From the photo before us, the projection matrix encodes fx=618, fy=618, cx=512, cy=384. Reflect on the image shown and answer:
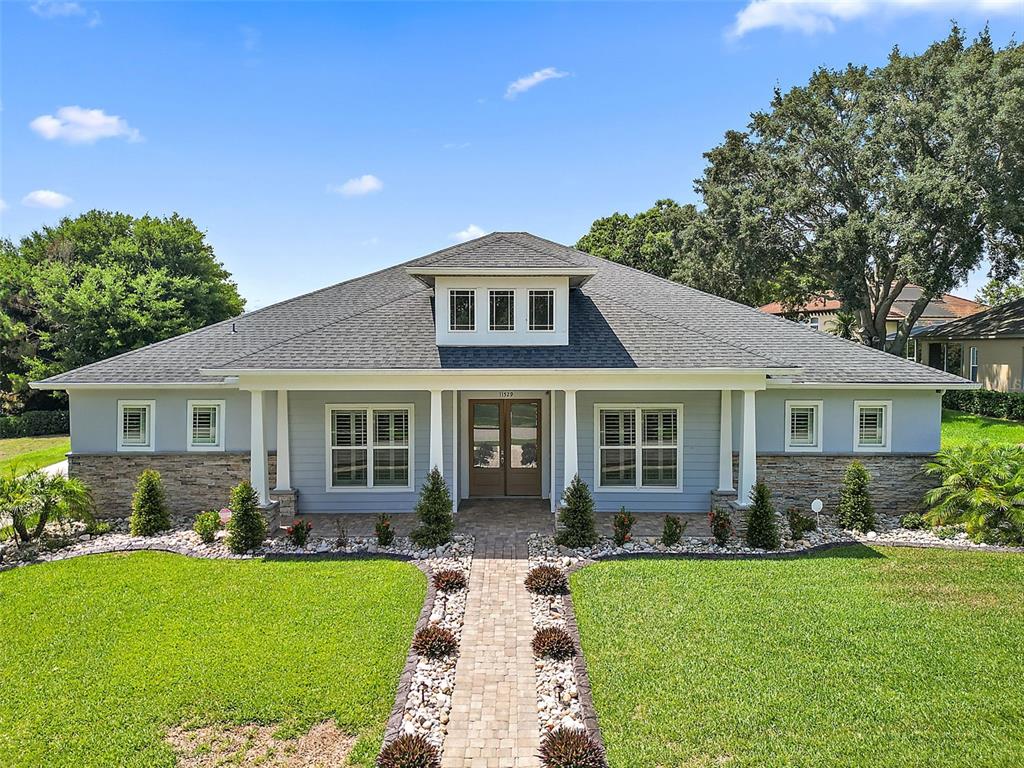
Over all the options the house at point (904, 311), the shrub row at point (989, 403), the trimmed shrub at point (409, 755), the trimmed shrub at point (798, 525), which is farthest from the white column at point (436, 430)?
the house at point (904, 311)

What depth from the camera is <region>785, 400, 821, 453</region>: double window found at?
45.6ft

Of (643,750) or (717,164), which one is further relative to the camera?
(717,164)

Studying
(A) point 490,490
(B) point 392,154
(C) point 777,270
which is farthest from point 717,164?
(A) point 490,490

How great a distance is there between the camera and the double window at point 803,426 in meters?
13.9

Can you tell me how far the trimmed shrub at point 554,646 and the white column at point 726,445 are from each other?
7223mm

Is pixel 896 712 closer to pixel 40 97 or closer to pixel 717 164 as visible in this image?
pixel 40 97

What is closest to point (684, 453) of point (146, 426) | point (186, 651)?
point (186, 651)

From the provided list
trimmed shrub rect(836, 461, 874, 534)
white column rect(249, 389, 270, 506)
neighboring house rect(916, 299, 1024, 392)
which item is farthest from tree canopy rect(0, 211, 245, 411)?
neighboring house rect(916, 299, 1024, 392)

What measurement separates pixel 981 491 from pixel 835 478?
2631 mm

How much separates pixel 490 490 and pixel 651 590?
6.23 meters

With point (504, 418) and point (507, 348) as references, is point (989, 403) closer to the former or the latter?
point (504, 418)

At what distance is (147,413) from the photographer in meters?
13.9

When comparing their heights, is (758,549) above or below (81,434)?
below

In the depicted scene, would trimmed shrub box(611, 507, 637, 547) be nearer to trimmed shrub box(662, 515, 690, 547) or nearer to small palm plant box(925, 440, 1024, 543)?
trimmed shrub box(662, 515, 690, 547)
